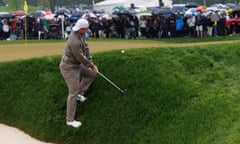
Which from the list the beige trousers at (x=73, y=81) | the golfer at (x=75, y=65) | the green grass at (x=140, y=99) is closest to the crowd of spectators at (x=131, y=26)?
the green grass at (x=140, y=99)

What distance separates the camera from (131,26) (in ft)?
86.8

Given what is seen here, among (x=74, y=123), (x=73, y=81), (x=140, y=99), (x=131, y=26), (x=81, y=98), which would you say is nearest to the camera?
(x=73, y=81)

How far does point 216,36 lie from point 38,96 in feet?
43.5

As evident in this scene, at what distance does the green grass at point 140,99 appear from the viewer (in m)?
10.2

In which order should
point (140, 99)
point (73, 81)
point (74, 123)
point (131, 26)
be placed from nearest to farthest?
1. point (73, 81)
2. point (74, 123)
3. point (140, 99)
4. point (131, 26)

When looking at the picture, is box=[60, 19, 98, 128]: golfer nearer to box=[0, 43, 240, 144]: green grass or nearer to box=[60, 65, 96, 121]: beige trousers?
box=[60, 65, 96, 121]: beige trousers

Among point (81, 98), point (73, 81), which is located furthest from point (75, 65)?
point (81, 98)

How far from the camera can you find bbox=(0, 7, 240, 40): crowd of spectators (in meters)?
24.9

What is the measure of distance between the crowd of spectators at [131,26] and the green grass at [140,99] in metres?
10.5

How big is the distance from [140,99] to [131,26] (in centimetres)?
1522

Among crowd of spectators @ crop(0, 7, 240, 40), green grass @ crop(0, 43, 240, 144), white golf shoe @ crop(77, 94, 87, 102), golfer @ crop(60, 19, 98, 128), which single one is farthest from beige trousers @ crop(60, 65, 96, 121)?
crowd of spectators @ crop(0, 7, 240, 40)

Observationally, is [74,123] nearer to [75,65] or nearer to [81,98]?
[81,98]

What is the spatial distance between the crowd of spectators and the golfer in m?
14.3

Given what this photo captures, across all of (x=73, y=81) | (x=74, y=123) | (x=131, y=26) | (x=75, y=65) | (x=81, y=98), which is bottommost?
(x=74, y=123)
